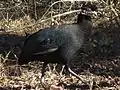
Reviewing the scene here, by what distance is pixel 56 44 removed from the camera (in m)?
4.28

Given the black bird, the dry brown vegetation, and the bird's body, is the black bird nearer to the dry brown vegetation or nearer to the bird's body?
the bird's body

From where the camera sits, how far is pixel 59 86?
4.84 metres

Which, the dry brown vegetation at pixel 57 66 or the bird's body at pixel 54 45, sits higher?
the bird's body at pixel 54 45

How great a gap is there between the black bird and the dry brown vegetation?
0.27m

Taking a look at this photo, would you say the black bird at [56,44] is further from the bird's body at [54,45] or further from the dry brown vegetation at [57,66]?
the dry brown vegetation at [57,66]

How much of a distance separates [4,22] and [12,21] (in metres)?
0.16

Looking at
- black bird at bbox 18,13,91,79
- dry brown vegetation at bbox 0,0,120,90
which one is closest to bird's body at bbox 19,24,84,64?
black bird at bbox 18,13,91,79

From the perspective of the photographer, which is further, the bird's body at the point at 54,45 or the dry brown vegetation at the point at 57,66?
the dry brown vegetation at the point at 57,66

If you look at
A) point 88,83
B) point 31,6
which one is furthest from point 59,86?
point 31,6

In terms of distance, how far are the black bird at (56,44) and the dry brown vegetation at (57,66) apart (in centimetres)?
27

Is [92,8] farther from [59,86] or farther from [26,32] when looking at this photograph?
[26,32]

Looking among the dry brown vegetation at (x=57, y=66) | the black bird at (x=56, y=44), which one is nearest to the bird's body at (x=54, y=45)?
the black bird at (x=56, y=44)

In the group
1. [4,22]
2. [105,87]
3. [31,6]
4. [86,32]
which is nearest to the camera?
[86,32]

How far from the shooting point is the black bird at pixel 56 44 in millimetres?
4246
